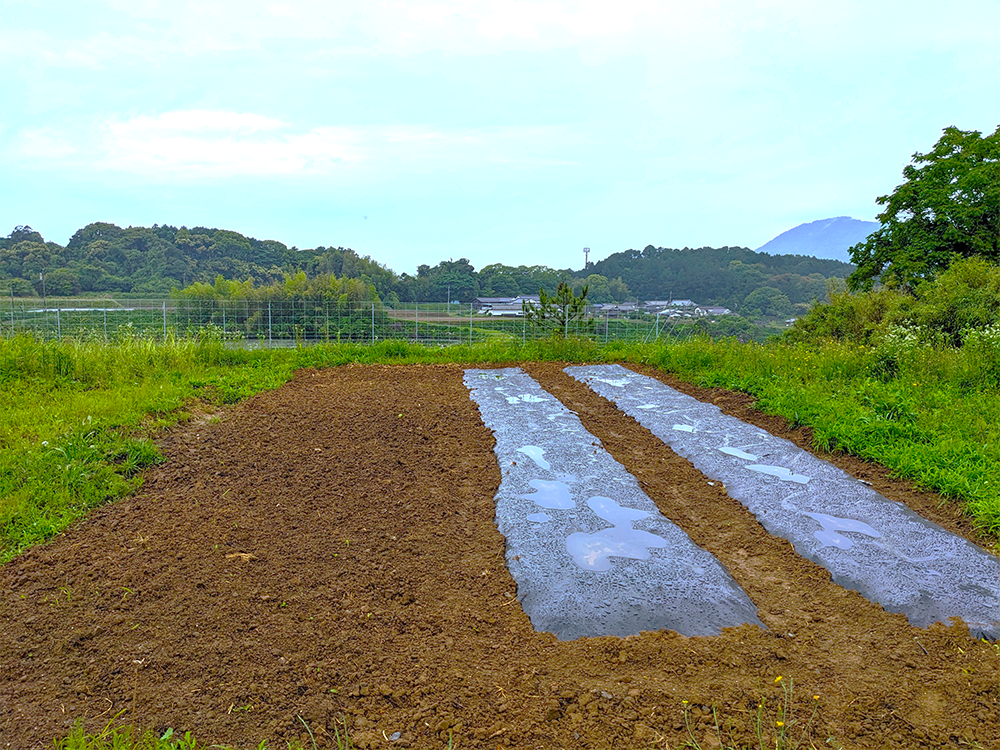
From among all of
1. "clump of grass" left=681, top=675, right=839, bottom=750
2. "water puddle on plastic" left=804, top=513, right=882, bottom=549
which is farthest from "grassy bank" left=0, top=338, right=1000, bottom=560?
"clump of grass" left=681, top=675, right=839, bottom=750

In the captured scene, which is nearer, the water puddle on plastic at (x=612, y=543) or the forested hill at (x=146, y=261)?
the water puddle on plastic at (x=612, y=543)

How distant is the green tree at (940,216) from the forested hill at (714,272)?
740cm

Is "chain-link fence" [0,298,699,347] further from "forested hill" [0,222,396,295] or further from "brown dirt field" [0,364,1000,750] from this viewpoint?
"brown dirt field" [0,364,1000,750]

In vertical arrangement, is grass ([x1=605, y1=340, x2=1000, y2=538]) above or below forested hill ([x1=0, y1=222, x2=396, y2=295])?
below

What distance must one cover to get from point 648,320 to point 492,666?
42.1 feet

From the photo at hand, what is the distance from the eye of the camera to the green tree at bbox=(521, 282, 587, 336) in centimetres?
1263

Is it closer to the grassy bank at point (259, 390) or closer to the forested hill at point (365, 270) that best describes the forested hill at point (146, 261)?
the forested hill at point (365, 270)

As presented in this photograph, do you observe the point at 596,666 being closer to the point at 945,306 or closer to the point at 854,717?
the point at 854,717

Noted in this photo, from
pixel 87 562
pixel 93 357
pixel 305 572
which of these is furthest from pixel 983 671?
Answer: pixel 93 357

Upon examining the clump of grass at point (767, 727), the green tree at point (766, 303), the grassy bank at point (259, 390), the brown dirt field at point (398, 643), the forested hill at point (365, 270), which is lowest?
the brown dirt field at point (398, 643)

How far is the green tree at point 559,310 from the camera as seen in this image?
12633 mm

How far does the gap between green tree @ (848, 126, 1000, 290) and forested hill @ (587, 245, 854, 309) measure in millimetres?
7396

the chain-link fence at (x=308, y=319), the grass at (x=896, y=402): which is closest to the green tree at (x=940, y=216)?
the chain-link fence at (x=308, y=319)

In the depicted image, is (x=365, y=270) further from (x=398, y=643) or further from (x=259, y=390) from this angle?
(x=398, y=643)
